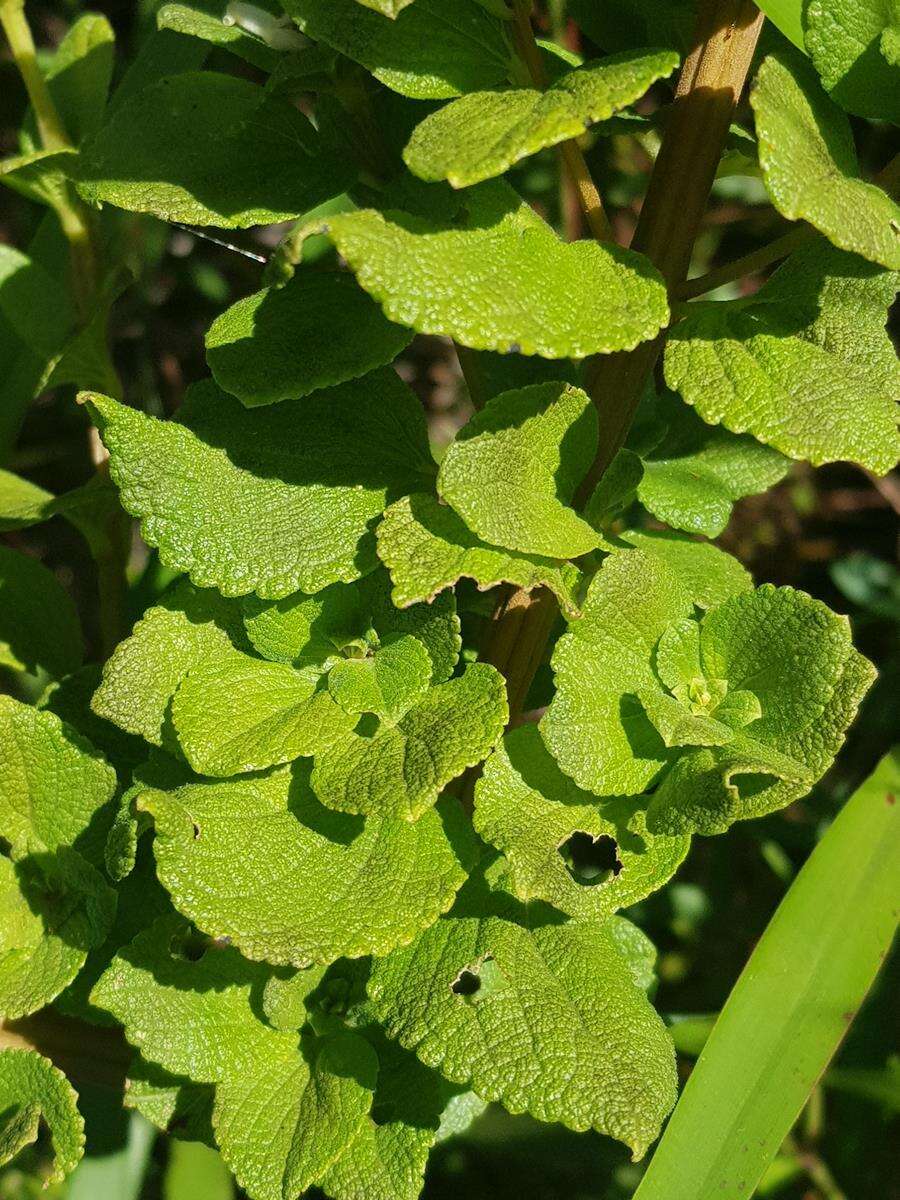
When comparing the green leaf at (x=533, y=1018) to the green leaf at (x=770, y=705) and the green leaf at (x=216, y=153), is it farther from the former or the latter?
the green leaf at (x=216, y=153)

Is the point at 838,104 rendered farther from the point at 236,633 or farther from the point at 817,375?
the point at 236,633

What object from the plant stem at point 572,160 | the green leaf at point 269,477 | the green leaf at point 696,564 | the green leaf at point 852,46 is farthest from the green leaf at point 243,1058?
the green leaf at point 852,46

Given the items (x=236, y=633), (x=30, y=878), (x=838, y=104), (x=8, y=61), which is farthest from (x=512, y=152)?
(x=8, y=61)

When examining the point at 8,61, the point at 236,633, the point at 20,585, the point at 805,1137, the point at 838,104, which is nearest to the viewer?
the point at 838,104

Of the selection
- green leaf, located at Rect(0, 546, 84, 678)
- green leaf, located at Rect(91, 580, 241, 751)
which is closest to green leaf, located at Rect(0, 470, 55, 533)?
green leaf, located at Rect(0, 546, 84, 678)

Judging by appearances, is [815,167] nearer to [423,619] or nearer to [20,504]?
[423,619]

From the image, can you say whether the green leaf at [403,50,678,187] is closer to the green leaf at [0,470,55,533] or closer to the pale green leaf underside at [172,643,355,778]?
the pale green leaf underside at [172,643,355,778]

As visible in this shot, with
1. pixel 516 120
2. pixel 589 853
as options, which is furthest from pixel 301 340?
pixel 589 853
